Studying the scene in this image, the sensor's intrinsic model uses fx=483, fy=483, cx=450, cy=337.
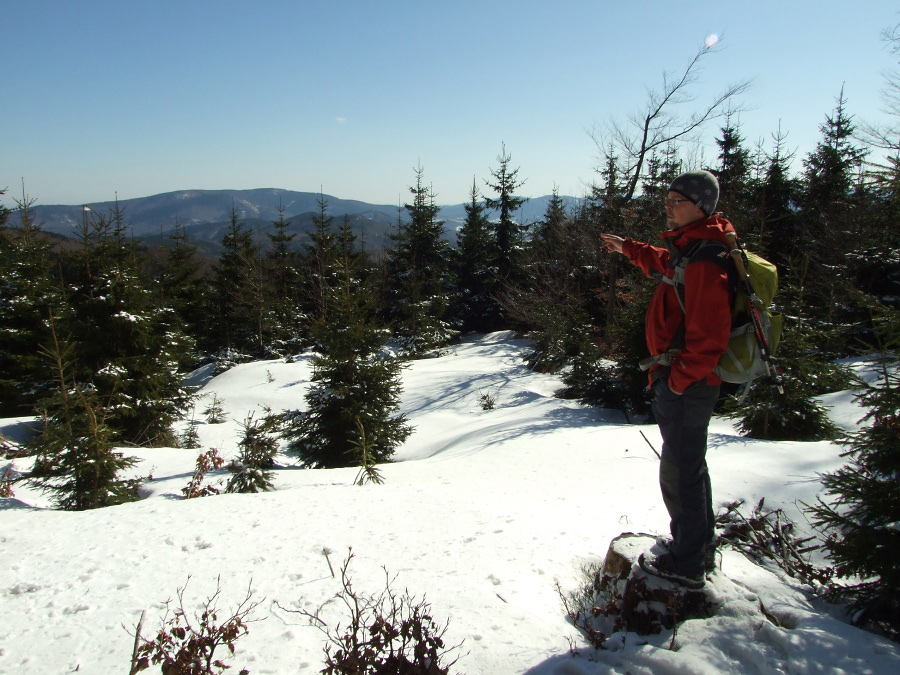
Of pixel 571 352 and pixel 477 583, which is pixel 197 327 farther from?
pixel 477 583

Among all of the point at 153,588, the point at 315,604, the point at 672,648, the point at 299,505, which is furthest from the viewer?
the point at 299,505

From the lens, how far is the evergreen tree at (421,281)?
25.1 meters

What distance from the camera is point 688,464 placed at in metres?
2.57

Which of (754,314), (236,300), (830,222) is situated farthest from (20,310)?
(830,222)

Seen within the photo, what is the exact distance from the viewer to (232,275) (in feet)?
98.4

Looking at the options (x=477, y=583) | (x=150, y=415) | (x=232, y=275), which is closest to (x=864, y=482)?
(x=477, y=583)

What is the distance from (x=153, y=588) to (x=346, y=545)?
1.22 m

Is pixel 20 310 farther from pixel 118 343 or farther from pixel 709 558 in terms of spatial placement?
pixel 709 558

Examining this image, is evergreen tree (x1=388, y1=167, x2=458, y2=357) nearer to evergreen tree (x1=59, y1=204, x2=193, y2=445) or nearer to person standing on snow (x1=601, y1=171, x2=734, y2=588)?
evergreen tree (x1=59, y1=204, x2=193, y2=445)

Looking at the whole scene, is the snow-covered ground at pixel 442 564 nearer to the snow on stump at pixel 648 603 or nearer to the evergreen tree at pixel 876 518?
the snow on stump at pixel 648 603

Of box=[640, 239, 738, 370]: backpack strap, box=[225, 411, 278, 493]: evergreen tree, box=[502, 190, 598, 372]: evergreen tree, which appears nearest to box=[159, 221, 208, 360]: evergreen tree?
box=[502, 190, 598, 372]: evergreen tree

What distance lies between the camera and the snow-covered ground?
2.30m

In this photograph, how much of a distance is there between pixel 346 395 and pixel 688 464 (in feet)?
22.9

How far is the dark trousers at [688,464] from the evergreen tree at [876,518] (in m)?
0.79
